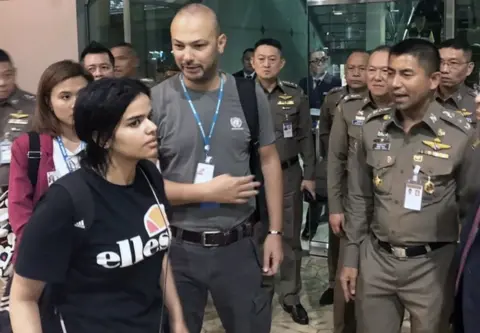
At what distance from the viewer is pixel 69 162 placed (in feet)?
6.94

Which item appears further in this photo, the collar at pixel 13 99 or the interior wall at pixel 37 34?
the interior wall at pixel 37 34

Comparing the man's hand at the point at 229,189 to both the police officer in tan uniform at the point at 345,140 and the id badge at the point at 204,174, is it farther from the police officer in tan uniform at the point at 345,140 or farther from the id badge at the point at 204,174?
the police officer in tan uniform at the point at 345,140

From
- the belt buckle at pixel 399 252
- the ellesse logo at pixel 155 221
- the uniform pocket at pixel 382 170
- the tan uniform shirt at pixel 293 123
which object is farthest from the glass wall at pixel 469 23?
the ellesse logo at pixel 155 221

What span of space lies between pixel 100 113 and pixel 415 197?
4.30 feet

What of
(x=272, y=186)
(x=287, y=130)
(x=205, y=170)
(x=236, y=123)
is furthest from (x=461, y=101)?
(x=205, y=170)

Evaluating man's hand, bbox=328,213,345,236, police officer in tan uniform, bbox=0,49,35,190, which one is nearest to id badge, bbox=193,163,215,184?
man's hand, bbox=328,213,345,236

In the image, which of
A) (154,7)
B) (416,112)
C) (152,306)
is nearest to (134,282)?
(152,306)

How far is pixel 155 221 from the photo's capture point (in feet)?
5.07

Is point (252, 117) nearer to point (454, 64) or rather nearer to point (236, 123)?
point (236, 123)

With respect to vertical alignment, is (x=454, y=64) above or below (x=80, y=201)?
above

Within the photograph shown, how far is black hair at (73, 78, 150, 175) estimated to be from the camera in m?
1.45

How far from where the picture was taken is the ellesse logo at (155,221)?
1.52m

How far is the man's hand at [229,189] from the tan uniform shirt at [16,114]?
4.66 feet

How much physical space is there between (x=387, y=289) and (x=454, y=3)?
9.88ft
